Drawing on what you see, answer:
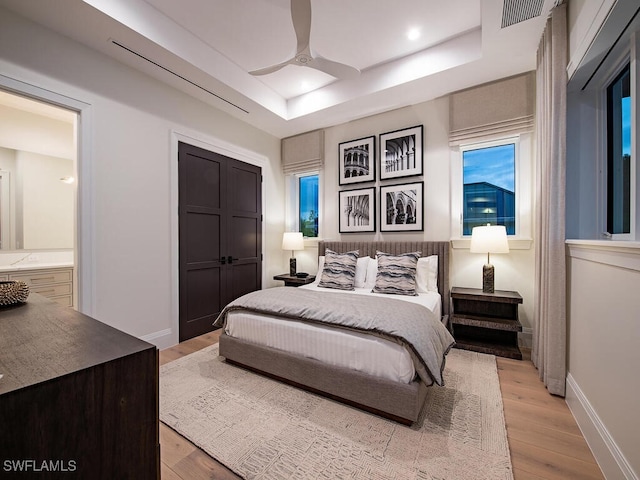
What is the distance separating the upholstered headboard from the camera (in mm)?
3328

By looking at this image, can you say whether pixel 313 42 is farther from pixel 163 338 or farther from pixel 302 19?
pixel 163 338

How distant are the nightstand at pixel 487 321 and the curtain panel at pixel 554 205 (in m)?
0.49

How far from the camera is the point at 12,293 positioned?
1236mm

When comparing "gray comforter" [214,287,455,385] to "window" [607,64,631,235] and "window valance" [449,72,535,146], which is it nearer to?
"window" [607,64,631,235]

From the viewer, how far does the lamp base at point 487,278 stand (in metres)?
2.99

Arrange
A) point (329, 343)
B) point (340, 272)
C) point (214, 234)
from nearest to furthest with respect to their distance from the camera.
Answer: point (329, 343) < point (340, 272) < point (214, 234)

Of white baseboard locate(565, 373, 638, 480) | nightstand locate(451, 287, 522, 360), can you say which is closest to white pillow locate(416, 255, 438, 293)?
nightstand locate(451, 287, 522, 360)

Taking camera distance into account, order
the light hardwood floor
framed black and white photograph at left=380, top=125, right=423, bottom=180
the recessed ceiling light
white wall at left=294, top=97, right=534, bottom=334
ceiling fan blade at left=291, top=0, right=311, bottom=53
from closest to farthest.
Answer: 1. the light hardwood floor
2. ceiling fan blade at left=291, top=0, right=311, bottom=53
3. the recessed ceiling light
4. white wall at left=294, top=97, right=534, bottom=334
5. framed black and white photograph at left=380, top=125, right=423, bottom=180

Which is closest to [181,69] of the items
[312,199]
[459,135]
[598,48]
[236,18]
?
[236,18]

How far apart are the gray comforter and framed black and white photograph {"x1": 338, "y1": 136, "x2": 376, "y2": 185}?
2.17 metres

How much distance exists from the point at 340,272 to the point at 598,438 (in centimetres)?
244

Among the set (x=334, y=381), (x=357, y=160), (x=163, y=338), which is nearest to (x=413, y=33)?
(x=357, y=160)

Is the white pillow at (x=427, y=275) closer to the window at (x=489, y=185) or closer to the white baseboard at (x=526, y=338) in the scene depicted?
the window at (x=489, y=185)

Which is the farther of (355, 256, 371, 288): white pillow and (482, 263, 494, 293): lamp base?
(355, 256, 371, 288): white pillow
